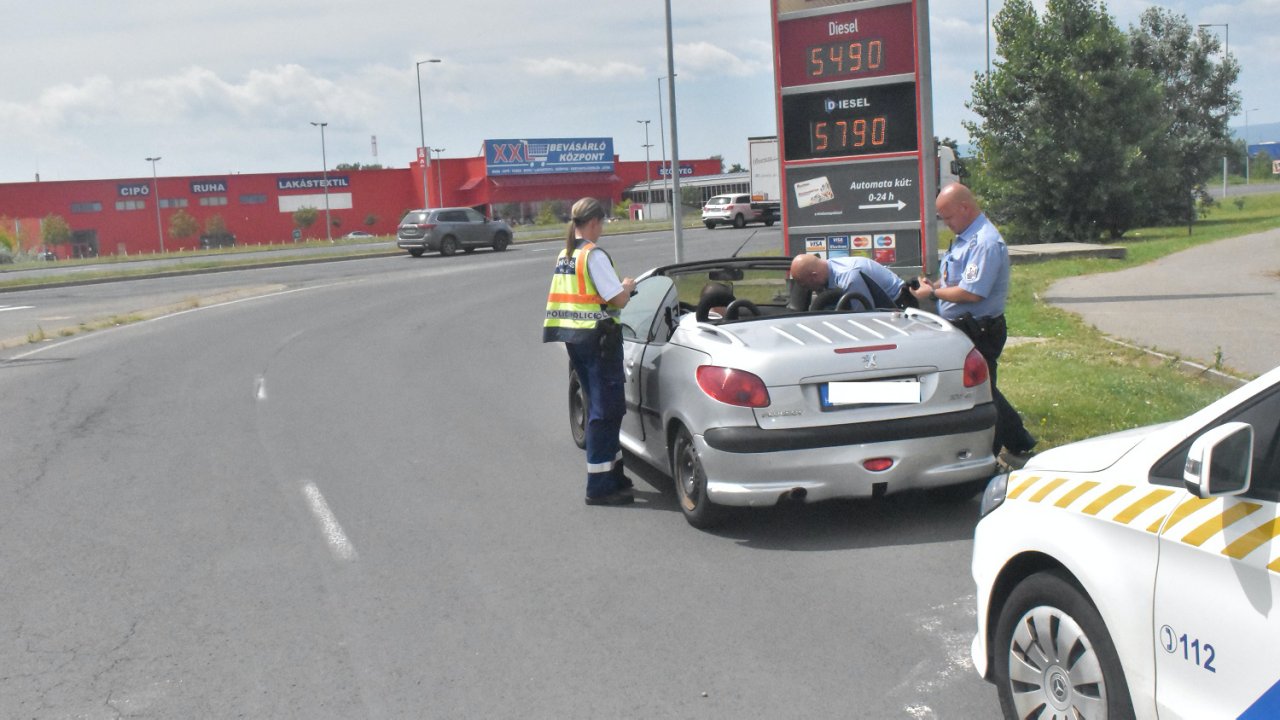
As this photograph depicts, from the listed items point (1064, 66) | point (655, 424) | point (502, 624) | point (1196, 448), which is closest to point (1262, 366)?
point (655, 424)

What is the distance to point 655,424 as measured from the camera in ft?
23.9

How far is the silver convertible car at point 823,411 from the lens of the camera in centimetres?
621

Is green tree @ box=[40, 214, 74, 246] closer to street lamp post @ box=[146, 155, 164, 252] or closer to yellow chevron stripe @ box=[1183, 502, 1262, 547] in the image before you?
street lamp post @ box=[146, 155, 164, 252]

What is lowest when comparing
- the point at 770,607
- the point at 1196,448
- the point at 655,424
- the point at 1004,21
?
the point at 770,607

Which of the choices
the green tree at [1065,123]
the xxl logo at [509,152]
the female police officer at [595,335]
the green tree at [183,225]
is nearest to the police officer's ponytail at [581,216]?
the female police officer at [595,335]

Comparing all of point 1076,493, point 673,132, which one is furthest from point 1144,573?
point 673,132

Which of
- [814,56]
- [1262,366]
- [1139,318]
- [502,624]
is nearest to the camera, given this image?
[502,624]

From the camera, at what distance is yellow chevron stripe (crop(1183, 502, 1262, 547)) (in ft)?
9.27

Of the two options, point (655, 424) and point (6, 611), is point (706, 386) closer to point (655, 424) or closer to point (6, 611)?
point (655, 424)

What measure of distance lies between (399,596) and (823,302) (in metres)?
3.14

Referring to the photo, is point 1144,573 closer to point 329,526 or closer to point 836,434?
point 836,434

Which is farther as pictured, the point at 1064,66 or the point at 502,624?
the point at 1064,66

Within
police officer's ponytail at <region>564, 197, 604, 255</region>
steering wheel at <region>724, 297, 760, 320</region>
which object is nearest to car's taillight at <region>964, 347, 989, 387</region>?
steering wheel at <region>724, 297, 760, 320</region>

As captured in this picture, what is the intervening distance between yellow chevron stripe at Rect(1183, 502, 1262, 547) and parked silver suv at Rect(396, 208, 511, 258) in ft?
122
